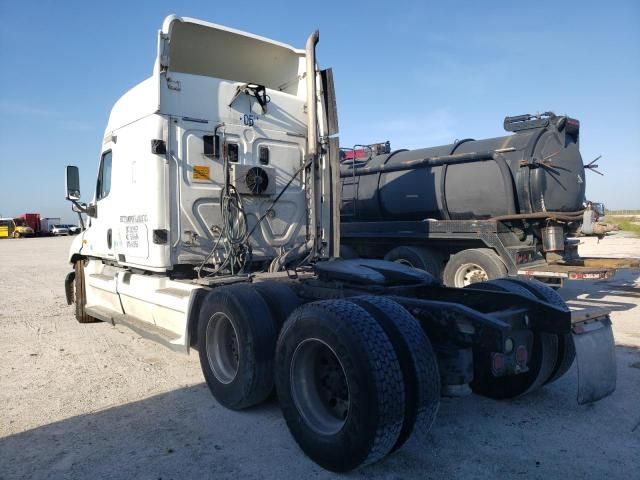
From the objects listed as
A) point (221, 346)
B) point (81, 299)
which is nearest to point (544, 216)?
point (221, 346)

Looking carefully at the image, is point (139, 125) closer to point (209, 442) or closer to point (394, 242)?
point (209, 442)

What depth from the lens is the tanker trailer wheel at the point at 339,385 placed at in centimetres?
284

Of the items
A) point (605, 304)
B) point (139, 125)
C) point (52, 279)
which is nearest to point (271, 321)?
point (139, 125)

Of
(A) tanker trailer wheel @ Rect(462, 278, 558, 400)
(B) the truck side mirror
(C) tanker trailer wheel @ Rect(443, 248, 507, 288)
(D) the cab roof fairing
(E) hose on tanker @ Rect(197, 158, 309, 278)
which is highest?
(D) the cab roof fairing

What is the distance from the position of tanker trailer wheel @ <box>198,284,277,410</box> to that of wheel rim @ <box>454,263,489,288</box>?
17.0 feet

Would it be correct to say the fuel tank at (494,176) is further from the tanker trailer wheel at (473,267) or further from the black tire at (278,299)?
the black tire at (278,299)

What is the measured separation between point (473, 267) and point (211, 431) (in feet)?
19.5

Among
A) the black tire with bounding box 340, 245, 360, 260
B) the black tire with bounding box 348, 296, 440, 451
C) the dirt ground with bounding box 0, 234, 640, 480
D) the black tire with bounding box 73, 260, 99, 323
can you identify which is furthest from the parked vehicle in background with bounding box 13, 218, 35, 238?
the black tire with bounding box 348, 296, 440, 451

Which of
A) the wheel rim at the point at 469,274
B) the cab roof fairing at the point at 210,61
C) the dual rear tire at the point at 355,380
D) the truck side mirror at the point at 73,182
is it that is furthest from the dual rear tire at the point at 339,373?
the wheel rim at the point at 469,274

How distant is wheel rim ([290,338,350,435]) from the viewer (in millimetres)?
3357

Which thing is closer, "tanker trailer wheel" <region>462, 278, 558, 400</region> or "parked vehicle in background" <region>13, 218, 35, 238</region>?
"tanker trailer wheel" <region>462, 278, 558, 400</region>

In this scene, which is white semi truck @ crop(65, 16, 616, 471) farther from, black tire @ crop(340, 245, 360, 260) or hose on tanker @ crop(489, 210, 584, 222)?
black tire @ crop(340, 245, 360, 260)

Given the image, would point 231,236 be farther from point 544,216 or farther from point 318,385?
point 544,216

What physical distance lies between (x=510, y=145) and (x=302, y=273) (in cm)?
500
